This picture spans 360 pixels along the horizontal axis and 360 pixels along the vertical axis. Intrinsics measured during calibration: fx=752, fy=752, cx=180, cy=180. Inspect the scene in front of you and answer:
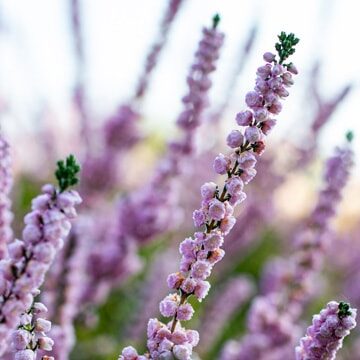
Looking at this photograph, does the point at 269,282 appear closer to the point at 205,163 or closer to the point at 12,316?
the point at 205,163

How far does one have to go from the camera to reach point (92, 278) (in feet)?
6.77

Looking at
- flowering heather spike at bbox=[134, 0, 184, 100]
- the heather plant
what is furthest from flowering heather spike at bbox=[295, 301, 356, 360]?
flowering heather spike at bbox=[134, 0, 184, 100]

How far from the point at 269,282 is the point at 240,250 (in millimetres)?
172

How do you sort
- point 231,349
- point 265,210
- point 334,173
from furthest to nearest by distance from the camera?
point 265,210
point 231,349
point 334,173

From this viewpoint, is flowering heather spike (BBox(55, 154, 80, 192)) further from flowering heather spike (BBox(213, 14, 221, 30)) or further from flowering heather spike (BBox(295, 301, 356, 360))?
flowering heather spike (BBox(213, 14, 221, 30))

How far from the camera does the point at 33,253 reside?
697 mm

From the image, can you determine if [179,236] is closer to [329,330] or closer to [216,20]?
[216,20]

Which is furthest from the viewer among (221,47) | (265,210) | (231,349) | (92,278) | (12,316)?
(265,210)

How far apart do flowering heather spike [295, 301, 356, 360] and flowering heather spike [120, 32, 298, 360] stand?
152 mm

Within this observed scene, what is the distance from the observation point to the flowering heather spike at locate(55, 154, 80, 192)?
2.41 ft

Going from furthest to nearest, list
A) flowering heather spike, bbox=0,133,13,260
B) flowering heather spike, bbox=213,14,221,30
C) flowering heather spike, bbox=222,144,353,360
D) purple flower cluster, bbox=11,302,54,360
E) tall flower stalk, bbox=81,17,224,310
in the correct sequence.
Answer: tall flower stalk, bbox=81,17,224,310
flowering heather spike, bbox=222,144,353,360
flowering heather spike, bbox=213,14,221,30
flowering heather spike, bbox=0,133,13,260
purple flower cluster, bbox=11,302,54,360

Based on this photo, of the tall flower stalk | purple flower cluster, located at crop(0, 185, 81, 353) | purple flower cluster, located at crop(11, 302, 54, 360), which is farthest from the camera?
the tall flower stalk

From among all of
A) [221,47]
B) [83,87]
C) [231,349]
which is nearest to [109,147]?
[83,87]

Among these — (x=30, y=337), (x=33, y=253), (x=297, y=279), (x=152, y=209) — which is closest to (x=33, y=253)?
(x=33, y=253)
